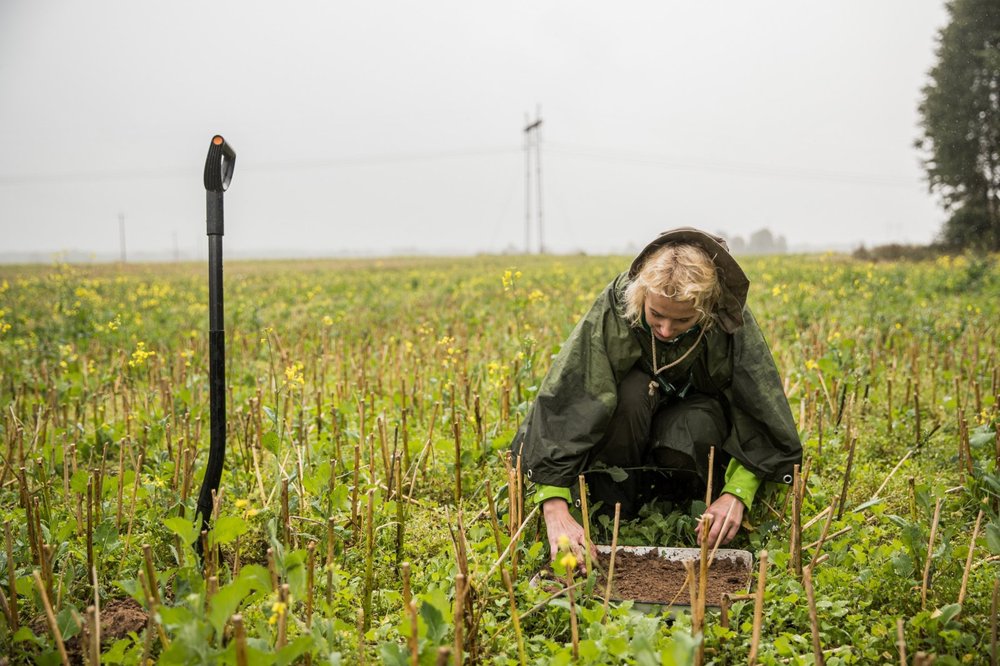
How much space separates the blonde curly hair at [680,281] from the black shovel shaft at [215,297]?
4.59 feet

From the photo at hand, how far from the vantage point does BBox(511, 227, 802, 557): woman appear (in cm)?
237

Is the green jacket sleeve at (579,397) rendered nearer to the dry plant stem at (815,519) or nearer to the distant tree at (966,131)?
the dry plant stem at (815,519)

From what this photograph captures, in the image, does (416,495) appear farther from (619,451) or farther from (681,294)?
(681,294)

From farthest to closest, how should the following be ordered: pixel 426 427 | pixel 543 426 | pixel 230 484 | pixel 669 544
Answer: pixel 426 427 → pixel 230 484 → pixel 669 544 → pixel 543 426

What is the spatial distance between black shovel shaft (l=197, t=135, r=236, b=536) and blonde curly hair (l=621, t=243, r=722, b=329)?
1.40 metres

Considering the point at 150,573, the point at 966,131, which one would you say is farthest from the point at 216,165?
the point at 966,131

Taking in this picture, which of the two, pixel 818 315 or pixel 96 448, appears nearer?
pixel 96 448

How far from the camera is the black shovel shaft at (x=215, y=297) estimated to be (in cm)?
220

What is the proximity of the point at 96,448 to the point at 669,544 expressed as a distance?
285 centimetres

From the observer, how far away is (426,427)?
387 centimetres

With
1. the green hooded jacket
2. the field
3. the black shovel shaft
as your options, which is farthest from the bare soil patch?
the black shovel shaft

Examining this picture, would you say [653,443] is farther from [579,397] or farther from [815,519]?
[815,519]

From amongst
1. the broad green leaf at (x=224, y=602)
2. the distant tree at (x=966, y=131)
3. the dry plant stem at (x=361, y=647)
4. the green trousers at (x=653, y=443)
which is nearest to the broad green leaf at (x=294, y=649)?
the broad green leaf at (x=224, y=602)

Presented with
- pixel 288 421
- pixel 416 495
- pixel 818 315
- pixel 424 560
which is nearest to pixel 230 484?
pixel 288 421
